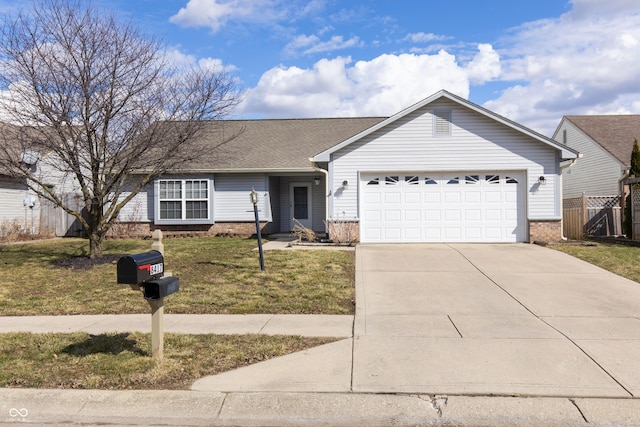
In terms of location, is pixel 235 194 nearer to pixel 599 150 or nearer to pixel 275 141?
pixel 275 141

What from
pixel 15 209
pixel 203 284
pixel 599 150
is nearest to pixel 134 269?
pixel 203 284

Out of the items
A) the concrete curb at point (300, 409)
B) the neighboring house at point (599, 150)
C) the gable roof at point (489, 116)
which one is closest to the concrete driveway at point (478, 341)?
the concrete curb at point (300, 409)

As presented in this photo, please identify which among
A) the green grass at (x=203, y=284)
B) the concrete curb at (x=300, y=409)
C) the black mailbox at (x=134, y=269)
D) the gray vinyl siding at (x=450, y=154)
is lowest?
the concrete curb at (x=300, y=409)

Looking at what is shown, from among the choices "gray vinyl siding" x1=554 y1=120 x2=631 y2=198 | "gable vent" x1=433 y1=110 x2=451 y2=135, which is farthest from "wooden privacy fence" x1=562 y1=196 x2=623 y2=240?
"gable vent" x1=433 y1=110 x2=451 y2=135

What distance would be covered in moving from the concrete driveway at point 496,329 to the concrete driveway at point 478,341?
0.05ft

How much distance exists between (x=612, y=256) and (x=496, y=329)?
8160mm

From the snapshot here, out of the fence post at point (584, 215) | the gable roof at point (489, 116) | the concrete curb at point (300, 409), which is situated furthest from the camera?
Answer: the fence post at point (584, 215)

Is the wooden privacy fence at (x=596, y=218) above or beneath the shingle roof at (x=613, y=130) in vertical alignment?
beneath

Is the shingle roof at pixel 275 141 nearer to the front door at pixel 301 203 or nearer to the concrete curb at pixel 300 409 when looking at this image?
the front door at pixel 301 203

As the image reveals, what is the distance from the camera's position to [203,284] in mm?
10203

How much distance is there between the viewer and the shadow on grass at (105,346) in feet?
20.0

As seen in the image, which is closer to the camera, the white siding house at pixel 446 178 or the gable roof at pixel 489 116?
the gable roof at pixel 489 116

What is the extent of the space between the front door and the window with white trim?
3.85m

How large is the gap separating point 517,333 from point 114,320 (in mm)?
6014
